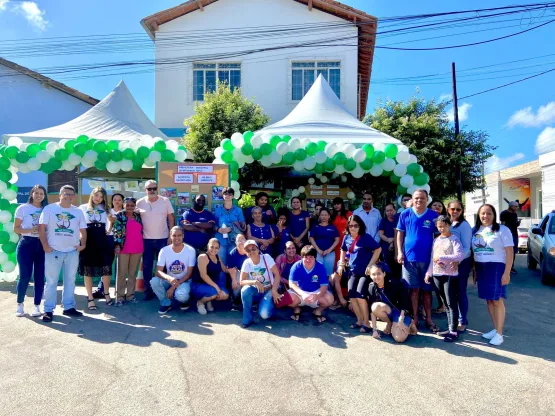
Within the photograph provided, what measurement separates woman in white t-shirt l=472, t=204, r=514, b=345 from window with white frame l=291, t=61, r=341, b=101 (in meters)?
11.6

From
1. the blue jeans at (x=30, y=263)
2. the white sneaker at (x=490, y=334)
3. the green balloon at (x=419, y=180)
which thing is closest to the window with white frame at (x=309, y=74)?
the green balloon at (x=419, y=180)

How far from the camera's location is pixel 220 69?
1570 cm

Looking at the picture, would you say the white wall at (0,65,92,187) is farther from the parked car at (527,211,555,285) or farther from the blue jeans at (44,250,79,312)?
the parked car at (527,211,555,285)

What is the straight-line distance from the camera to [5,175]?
279 inches

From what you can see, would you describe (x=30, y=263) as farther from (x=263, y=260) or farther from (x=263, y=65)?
(x=263, y=65)

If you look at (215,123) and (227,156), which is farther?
(215,123)

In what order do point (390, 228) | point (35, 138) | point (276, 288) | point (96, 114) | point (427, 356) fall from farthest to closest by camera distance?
point (96, 114) → point (35, 138) → point (390, 228) → point (276, 288) → point (427, 356)

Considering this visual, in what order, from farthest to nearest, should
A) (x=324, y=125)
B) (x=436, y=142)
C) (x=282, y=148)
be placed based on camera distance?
(x=436, y=142) → (x=324, y=125) → (x=282, y=148)

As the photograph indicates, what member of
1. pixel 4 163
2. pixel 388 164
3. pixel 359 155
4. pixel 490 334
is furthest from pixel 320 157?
pixel 4 163

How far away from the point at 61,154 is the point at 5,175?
1101 mm

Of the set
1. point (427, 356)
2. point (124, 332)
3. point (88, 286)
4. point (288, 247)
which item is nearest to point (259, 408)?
point (427, 356)

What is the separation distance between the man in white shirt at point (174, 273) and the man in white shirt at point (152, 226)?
0.58 meters

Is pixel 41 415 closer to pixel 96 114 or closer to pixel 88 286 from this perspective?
→ pixel 88 286

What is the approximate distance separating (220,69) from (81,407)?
47.4 ft
